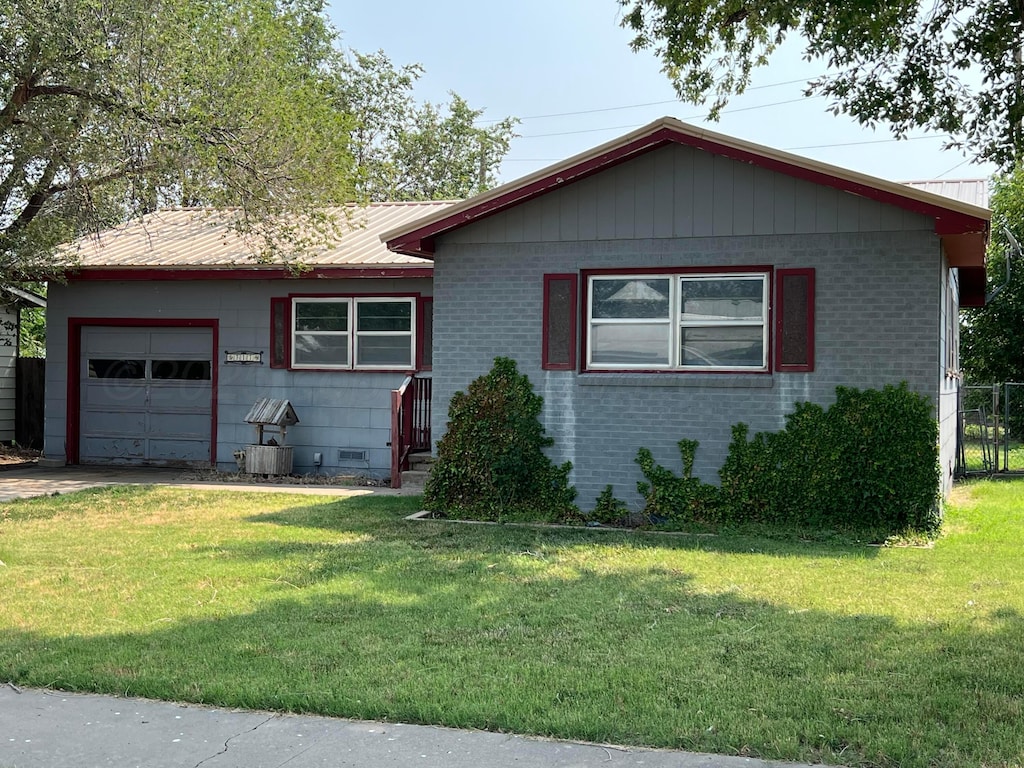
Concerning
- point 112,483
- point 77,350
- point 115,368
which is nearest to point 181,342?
point 115,368

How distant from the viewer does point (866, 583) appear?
8711 millimetres

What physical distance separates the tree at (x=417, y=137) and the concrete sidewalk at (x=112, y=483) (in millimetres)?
24877

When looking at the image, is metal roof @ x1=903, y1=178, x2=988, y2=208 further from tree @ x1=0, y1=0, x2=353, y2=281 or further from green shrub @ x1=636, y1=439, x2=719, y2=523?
tree @ x1=0, y1=0, x2=353, y2=281

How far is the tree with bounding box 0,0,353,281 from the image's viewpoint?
1354 cm

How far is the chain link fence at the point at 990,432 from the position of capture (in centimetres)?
1916

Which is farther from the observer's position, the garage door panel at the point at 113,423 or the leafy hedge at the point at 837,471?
the garage door panel at the point at 113,423

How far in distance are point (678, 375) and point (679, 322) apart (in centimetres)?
59

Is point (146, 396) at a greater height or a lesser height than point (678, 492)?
greater

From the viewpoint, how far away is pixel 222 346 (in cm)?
1773

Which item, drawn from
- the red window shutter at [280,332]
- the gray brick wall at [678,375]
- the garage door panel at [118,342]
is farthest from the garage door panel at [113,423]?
the gray brick wall at [678,375]

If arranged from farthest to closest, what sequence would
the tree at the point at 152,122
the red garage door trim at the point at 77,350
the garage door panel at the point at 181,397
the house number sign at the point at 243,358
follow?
1. the garage door panel at the point at 181,397
2. the red garage door trim at the point at 77,350
3. the house number sign at the point at 243,358
4. the tree at the point at 152,122

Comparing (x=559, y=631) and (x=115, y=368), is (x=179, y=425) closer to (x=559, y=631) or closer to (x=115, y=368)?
(x=115, y=368)

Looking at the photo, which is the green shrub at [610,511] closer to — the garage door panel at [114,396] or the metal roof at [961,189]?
the metal roof at [961,189]

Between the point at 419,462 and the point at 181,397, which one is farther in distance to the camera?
the point at 181,397
